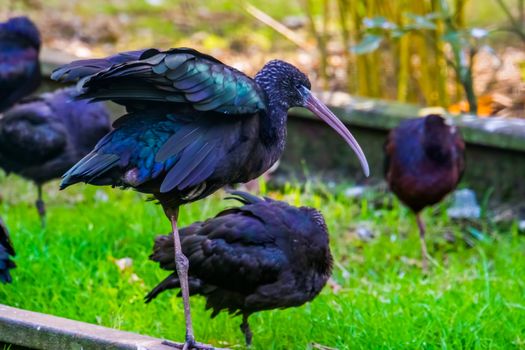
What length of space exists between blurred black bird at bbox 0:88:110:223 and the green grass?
13.2 inches

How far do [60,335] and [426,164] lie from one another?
10.7 feet

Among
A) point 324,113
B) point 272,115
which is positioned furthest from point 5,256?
point 324,113

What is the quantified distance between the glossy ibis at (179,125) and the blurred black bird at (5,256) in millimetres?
1158

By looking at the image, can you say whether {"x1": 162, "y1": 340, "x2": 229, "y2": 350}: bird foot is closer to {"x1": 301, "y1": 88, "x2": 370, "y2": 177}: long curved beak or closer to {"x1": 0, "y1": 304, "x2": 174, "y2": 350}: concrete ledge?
{"x1": 0, "y1": 304, "x2": 174, "y2": 350}: concrete ledge

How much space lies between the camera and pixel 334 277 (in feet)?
20.8

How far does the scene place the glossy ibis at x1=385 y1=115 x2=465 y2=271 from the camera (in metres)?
6.98

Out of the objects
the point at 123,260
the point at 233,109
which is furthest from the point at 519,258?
the point at 233,109

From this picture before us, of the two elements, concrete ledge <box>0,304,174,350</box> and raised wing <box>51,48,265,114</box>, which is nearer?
raised wing <box>51,48,265,114</box>

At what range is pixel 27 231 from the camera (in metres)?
6.58

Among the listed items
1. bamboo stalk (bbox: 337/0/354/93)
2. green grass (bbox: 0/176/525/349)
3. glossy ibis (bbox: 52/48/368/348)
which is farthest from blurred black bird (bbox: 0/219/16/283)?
bamboo stalk (bbox: 337/0/354/93)

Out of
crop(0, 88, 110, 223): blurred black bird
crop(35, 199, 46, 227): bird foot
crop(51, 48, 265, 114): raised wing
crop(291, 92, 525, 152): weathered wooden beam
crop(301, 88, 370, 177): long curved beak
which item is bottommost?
crop(35, 199, 46, 227): bird foot

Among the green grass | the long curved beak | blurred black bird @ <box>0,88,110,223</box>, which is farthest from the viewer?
blurred black bird @ <box>0,88,110,223</box>

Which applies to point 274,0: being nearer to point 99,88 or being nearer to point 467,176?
point 467,176

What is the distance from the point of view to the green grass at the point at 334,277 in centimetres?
523
